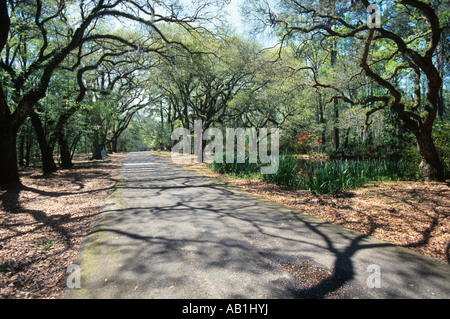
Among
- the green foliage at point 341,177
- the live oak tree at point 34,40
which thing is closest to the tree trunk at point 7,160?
the live oak tree at point 34,40

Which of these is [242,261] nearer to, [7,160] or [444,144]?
[444,144]

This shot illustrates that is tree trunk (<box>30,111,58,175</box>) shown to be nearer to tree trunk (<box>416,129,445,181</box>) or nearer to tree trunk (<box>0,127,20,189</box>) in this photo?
tree trunk (<box>0,127,20,189</box>)

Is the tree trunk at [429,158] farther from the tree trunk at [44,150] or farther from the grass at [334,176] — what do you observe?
the tree trunk at [44,150]

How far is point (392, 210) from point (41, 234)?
21.4 feet

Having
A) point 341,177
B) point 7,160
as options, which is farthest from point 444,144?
point 7,160

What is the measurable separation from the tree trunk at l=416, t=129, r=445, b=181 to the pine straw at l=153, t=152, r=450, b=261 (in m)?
0.49

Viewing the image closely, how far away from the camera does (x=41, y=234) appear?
12.5ft

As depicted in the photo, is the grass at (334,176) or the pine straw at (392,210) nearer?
the pine straw at (392,210)

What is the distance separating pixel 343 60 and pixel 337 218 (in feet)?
35.3

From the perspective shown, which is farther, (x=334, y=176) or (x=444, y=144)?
(x=444, y=144)

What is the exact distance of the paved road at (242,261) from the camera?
7.59ft

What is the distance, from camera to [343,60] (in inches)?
480

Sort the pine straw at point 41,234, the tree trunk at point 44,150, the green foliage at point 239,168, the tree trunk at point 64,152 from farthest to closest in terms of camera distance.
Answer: the tree trunk at point 64,152 → the green foliage at point 239,168 → the tree trunk at point 44,150 → the pine straw at point 41,234

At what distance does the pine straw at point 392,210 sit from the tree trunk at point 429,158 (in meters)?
0.49
